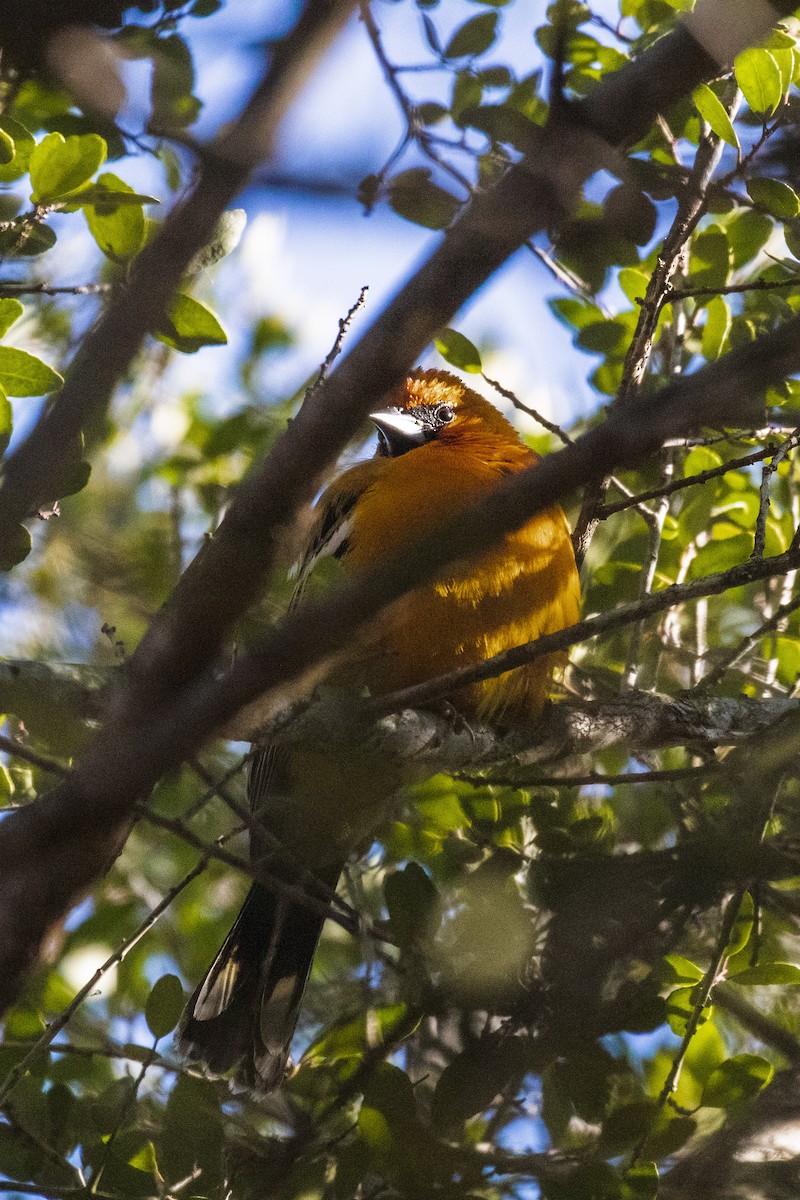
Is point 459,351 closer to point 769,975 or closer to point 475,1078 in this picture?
point 769,975

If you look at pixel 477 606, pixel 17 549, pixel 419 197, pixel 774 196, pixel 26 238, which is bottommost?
pixel 17 549

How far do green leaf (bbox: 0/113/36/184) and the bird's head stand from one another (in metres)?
1.99

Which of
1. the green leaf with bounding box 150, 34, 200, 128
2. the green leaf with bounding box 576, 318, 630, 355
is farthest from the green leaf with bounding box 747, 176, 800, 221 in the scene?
the green leaf with bounding box 150, 34, 200, 128

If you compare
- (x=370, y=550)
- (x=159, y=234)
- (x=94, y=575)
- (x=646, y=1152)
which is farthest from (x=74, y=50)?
(x=646, y=1152)

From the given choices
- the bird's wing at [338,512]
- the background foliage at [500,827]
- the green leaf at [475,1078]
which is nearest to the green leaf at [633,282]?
the background foliage at [500,827]

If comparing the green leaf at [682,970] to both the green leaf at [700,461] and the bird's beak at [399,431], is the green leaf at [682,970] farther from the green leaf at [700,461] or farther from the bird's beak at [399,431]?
the bird's beak at [399,431]

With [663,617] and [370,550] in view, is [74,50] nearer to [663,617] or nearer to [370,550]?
[370,550]

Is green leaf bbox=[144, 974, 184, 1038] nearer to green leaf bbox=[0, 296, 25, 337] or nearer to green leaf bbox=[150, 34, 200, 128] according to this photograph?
green leaf bbox=[0, 296, 25, 337]

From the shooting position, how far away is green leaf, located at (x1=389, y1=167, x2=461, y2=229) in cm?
212

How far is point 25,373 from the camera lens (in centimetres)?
315

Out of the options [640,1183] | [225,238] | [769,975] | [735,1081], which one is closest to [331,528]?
[225,238]

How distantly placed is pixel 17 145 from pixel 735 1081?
124 inches

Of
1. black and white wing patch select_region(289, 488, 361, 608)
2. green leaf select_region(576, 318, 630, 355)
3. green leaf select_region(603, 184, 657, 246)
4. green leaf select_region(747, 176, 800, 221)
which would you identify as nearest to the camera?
green leaf select_region(603, 184, 657, 246)

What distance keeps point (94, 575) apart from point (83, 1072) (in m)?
2.02
